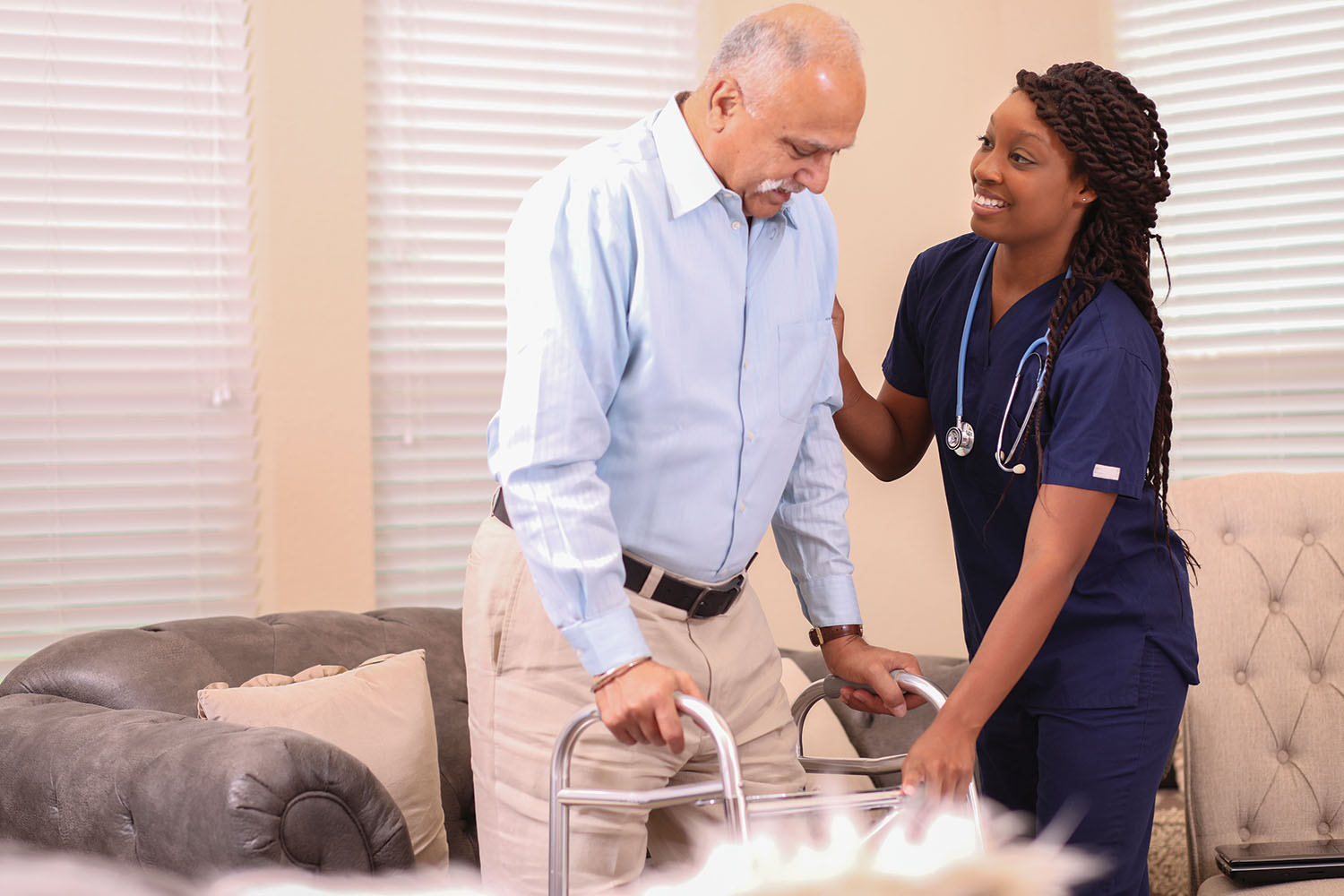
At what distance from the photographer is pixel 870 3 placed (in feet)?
11.4

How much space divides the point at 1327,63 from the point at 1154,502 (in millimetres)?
2072

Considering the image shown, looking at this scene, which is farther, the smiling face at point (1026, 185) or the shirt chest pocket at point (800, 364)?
the smiling face at point (1026, 185)

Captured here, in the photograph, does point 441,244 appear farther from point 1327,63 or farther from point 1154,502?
point 1327,63

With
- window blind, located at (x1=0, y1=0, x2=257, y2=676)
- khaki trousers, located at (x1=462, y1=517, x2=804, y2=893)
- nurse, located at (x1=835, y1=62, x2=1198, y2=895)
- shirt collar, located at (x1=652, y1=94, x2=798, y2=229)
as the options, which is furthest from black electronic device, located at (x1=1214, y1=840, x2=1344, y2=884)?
window blind, located at (x1=0, y1=0, x2=257, y2=676)

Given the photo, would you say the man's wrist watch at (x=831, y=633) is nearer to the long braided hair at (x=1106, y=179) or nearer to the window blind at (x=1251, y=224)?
the long braided hair at (x=1106, y=179)

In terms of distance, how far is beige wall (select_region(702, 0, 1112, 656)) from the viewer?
347cm

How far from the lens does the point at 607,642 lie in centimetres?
128

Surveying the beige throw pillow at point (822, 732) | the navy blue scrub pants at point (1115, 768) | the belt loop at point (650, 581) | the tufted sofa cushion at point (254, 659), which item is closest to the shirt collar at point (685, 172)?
the belt loop at point (650, 581)

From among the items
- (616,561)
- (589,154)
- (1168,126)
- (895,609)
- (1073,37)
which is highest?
(1073,37)

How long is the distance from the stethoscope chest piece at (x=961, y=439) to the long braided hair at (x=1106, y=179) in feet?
0.37

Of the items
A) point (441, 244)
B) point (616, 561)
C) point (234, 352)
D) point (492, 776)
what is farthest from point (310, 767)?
point (441, 244)

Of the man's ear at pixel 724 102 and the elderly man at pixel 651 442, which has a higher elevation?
the man's ear at pixel 724 102

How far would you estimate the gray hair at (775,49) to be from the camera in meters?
1.36

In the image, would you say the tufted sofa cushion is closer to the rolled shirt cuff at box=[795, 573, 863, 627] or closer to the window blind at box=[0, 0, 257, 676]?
the window blind at box=[0, 0, 257, 676]
